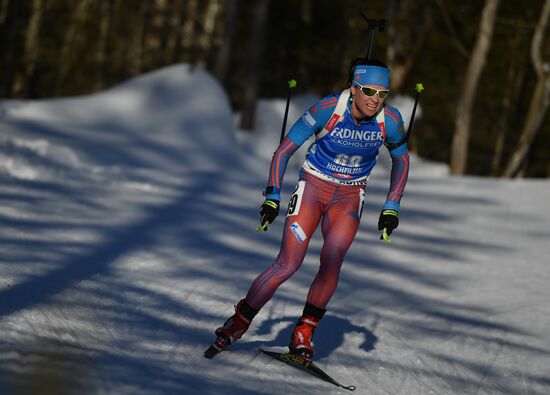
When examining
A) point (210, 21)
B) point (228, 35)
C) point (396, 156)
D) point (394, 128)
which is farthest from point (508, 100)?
point (394, 128)

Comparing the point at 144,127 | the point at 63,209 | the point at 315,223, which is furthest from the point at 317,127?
the point at 144,127

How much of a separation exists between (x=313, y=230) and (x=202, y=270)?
9.90 ft

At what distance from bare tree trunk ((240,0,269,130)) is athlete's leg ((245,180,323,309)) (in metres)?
14.5

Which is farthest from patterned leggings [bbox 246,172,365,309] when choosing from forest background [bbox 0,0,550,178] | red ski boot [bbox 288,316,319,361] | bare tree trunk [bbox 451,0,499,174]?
forest background [bbox 0,0,550,178]

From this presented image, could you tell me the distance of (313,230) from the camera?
208 inches

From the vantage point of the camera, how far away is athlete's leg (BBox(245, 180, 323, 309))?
205 inches

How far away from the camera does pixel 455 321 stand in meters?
7.62

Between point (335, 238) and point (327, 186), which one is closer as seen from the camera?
point (335, 238)

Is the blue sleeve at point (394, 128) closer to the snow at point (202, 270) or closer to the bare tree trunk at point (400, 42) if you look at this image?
the snow at point (202, 270)

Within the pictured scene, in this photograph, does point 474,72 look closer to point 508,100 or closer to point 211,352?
point 508,100

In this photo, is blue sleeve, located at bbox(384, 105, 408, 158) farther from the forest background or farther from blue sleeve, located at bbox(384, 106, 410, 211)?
the forest background

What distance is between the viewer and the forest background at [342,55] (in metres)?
19.6

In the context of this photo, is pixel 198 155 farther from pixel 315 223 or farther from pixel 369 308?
pixel 315 223

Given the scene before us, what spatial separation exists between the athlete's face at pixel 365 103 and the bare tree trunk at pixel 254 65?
14.5m
